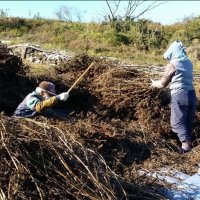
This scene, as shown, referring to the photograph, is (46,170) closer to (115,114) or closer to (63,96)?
(63,96)

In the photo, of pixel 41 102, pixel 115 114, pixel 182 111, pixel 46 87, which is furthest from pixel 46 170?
pixel 115 114

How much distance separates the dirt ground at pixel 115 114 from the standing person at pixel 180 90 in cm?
23

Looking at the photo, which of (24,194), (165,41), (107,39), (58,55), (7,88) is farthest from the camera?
(165,41)

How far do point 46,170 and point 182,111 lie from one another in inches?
141

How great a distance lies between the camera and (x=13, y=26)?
77.0 ft

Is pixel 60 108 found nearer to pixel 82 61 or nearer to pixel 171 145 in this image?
pixel 82 61

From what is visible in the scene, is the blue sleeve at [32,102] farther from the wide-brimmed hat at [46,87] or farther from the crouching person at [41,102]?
the wide-brimmed hat at [46,87]

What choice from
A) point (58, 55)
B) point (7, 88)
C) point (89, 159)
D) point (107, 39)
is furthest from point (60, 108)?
point (107, 39)

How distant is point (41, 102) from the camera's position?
7277 millimetres

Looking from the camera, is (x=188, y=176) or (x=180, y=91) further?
(x=180, y=91)

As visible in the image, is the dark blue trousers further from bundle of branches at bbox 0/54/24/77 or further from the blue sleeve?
bundle of branches at bbox 0/54/24/77

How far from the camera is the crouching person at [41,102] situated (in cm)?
727

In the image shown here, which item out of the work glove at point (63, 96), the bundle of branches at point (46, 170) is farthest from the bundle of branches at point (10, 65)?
the bundle of branches at point (46, 170)

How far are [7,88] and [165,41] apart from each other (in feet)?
48.2
